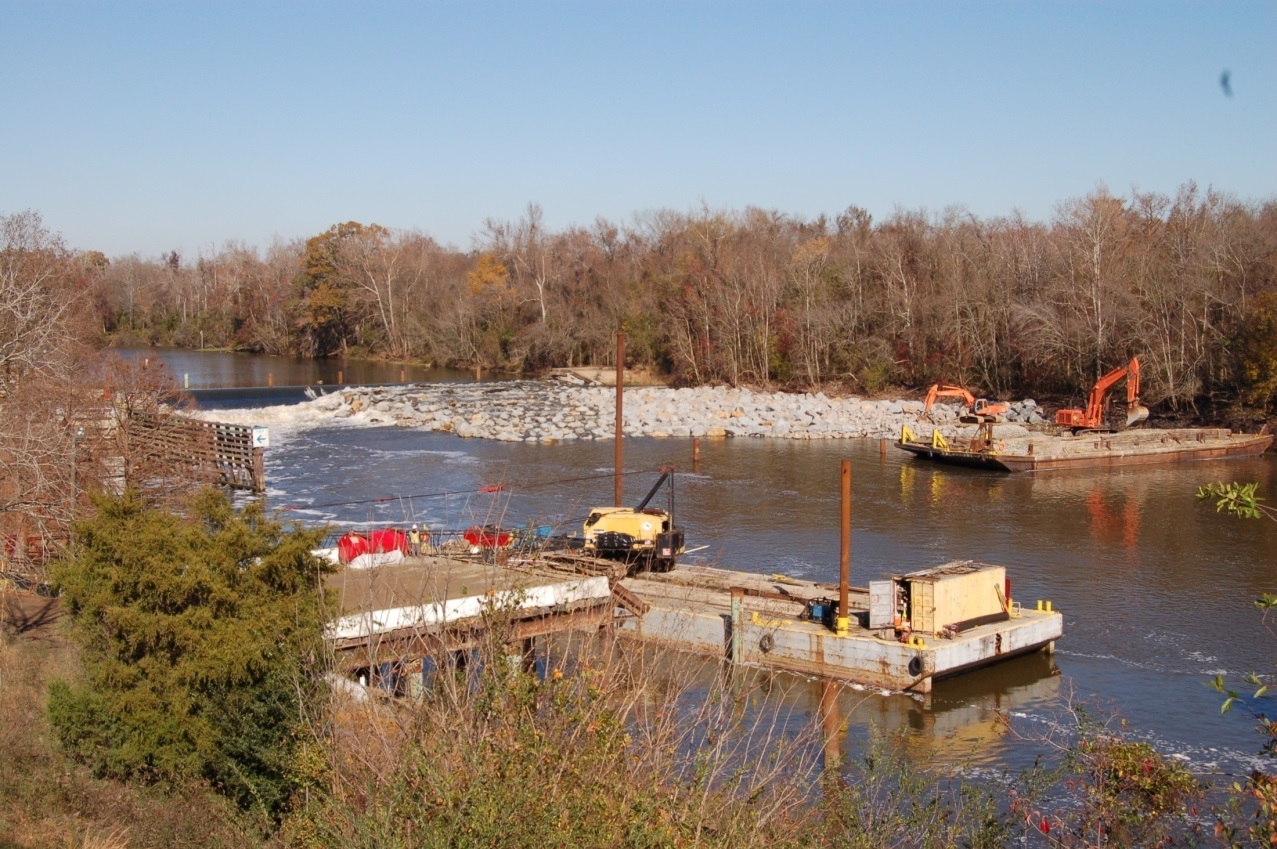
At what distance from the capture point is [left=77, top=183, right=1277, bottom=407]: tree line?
56.4m

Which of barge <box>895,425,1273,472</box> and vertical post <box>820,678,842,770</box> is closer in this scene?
vertical post <box>820,678,842,770</box>

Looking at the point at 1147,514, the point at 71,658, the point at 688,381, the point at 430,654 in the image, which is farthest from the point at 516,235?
the point at 430,654

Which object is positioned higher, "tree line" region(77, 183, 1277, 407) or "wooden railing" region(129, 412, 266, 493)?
"tree line" region(77, 183, 1277, 407)

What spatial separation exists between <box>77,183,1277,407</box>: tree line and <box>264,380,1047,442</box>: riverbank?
5685mm

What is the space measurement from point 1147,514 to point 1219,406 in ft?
75.8

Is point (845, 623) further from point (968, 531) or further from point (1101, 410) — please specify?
point (1101, 410)

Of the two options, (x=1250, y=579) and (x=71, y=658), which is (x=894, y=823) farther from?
(x=1250, y=579)

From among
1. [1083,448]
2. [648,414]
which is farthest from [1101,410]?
[648,414]

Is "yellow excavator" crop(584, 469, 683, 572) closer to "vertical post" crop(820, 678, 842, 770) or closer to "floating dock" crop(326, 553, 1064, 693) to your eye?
"floating dock" crop(326, 553, 1064, 693)

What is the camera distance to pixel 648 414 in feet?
196

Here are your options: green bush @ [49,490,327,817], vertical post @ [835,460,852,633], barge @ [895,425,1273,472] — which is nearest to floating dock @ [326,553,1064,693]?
vertical post @ [835,460,852,633]

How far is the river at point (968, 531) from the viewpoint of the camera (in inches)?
781

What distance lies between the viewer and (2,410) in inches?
832

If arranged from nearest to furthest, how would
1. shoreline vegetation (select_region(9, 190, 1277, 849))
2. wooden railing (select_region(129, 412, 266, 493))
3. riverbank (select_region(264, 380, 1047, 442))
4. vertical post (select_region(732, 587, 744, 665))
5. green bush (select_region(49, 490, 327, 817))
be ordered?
shoreline vegetation (select_region(9, 190, 1277, 849)) → green bush (select_region(49, 490, 327, 817)) → vertical post (select_region(732, 587, 744, 665)) → wooden railing (select_region(129, 412, 266, 493)) → riverbank (select_region(264, 380, 1047, 442))
